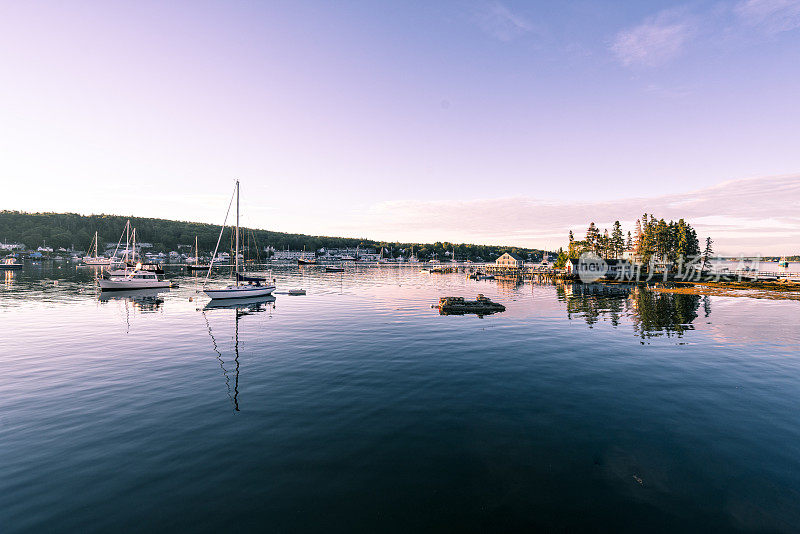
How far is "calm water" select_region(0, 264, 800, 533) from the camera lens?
9250mm

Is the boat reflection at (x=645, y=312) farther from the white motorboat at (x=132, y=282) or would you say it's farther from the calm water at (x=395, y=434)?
the white motorboat at (x=132, y=282)

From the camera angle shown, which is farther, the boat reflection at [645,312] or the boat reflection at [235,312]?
the boat reflection at [645,312]

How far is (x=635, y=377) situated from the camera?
20781 mm

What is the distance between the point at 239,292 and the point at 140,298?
18.2m

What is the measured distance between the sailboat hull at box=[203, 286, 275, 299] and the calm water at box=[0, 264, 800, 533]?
23923 mm

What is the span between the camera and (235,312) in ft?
152

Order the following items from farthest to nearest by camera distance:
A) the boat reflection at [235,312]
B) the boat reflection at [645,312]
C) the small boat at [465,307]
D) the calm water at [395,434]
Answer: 1. the small boat at [465,307]
2. the boat reflection at [645,312]
3. the boat reflection at [235,312]
4. the calm water at [395,434]

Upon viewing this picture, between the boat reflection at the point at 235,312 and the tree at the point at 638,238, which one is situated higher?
the tree at the point at 638,238

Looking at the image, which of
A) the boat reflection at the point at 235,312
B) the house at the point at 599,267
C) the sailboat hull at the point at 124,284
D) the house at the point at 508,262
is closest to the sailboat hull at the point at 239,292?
the boat reflection at the point at 235,312

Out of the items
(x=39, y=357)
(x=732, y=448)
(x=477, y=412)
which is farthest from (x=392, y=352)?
(x=39, y=357)

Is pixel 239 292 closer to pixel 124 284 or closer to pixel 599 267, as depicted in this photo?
pixel 124 284

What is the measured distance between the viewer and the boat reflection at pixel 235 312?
18516 mm

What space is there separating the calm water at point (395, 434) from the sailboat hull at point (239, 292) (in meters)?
23.9

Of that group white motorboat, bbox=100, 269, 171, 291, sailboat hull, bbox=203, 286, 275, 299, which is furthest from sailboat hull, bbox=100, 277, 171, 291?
sailboat hull, bbox=203, 286, 275, 299
